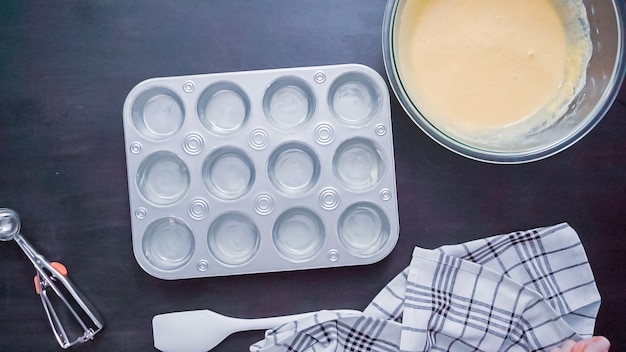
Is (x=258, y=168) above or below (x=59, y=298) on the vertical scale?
above

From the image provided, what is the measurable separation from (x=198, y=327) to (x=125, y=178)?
22 cm

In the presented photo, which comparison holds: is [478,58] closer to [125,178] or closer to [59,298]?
[125,178]

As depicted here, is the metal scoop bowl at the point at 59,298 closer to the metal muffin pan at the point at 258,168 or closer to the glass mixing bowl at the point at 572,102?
the metal muffin pan at the point at 258,168

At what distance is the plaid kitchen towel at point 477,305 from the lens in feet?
2.66

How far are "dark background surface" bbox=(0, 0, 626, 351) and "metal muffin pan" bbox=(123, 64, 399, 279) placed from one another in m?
0.03

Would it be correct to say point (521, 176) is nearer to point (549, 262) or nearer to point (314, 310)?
point (549, 262)

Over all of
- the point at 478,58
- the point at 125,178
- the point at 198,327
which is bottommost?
the point at 198,327

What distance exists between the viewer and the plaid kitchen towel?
81 cm

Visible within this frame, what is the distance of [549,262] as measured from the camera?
2.73 feet

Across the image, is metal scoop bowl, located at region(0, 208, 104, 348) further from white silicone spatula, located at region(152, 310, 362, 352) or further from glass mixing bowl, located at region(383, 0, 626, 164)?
glass mixing bowl, located at region(383, 0, 626, 164)

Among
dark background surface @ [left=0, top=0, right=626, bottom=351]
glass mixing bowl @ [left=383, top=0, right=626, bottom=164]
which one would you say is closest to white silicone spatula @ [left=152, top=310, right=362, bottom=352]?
dark background surface @ [left=0, top=0, right=626, bottom=351]

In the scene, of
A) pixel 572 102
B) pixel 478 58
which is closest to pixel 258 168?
pixel 478 58

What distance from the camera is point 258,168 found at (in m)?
0.81

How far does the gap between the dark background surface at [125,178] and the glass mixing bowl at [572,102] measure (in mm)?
64
